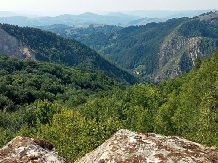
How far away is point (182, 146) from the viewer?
39.0 feet

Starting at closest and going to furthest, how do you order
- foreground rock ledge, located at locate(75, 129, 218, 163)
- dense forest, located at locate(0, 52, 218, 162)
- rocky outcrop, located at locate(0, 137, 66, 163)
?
1. foreground rock ledge, located at locate(75, 129, 218, 163)
2. rocky outcrop, located at locate(0, 137, 66, 163)
3. dense forest, located at locate(0, 52, 218, 162)

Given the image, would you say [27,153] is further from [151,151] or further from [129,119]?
[129,119]

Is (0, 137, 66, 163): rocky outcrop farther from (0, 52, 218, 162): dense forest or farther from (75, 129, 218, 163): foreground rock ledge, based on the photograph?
(0, 52, 218, 162): dense forest

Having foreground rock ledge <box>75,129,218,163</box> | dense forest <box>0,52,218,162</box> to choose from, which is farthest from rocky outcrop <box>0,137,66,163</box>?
dense forest <box>0,52,218,162</box>

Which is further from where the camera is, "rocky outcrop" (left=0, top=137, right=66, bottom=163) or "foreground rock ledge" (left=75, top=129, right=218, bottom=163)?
"rocky outcrop" (left=0, top=137, right=66, bottom=163)

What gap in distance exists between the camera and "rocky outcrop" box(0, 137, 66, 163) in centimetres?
1306

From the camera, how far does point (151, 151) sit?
11156mm

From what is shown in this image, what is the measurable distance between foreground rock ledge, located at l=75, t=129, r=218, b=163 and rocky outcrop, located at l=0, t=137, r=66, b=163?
133 inches

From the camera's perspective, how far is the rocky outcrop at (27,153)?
13065mm

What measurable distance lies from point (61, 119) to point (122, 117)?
31.3 meters

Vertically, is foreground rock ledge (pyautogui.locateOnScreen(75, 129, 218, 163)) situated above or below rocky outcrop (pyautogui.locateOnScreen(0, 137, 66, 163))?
above

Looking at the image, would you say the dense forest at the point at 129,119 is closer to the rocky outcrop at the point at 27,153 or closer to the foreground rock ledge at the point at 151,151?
the rocky outcrop at the point at 27,153

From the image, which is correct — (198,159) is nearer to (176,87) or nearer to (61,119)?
(61,119)

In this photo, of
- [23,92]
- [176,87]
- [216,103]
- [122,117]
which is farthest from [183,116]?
[23,92]
